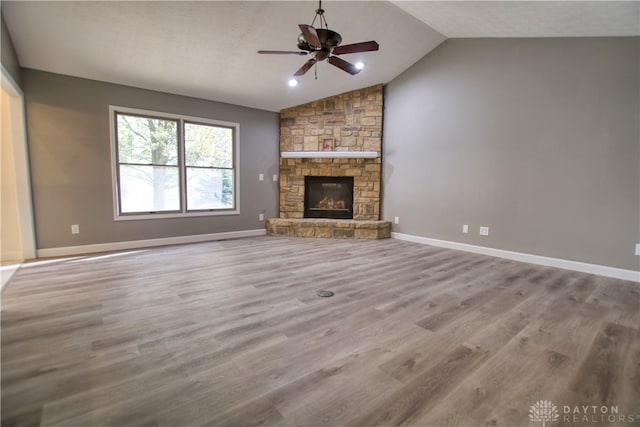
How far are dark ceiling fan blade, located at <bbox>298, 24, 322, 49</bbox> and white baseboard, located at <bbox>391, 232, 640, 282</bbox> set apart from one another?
3.75 meters

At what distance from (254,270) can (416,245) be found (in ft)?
9.75

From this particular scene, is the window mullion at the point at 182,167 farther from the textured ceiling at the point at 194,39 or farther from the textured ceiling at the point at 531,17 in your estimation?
the textured ceiling at the point at 531,17

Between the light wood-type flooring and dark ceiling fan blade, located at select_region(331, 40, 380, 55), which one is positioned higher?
dark ceiling fan blade, located at select_region(331, 40, 380, 55)

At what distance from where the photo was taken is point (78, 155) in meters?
4.14

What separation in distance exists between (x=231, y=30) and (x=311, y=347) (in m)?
3.72

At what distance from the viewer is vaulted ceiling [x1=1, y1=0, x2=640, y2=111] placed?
3129 millimetres

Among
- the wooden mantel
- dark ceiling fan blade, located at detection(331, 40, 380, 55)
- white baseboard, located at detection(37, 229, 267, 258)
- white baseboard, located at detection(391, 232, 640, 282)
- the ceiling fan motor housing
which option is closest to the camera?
the ceiling fan motor housing

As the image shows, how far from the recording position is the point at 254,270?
3.55 m

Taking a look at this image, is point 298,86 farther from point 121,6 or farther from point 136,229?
point 136,229

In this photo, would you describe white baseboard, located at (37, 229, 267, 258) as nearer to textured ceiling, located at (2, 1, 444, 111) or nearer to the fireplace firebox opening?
the fireplace firebox opening

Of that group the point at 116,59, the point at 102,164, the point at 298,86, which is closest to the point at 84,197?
the point at 102,164

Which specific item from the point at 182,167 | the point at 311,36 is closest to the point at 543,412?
the point at 311,36

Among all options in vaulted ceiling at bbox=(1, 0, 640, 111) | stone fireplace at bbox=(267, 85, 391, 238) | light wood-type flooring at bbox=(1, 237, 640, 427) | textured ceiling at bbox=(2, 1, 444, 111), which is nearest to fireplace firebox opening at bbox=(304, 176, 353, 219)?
stone fireplace at bbox=(267, 85, 391, 238)

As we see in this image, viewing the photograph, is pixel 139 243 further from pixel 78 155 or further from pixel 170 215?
pixel 78 155
